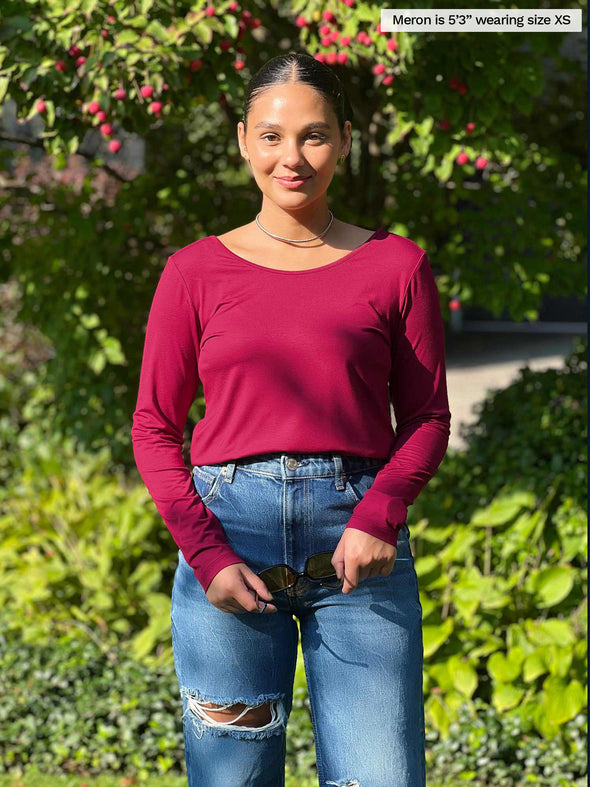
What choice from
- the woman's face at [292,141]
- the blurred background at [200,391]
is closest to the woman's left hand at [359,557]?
the woman's face at [292,141]

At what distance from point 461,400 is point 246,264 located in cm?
712

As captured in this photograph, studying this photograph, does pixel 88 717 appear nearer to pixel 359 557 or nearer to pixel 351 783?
pixel 351 783

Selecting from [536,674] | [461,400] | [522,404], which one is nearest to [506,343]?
[461,400]

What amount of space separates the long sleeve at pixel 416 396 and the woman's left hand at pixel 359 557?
0.03 metres

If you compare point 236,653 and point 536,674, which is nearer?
point 236,653

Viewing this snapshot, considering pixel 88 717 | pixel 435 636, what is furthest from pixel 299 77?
pixel 88 717

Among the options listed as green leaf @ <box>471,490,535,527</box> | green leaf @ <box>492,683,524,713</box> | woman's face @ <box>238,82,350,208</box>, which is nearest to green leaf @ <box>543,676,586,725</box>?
green leaf @ <box>492,683,524,713</box>

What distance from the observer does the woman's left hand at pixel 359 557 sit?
1.54m

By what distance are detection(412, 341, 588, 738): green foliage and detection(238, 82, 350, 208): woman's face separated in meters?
2.24

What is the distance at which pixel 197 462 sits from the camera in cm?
169

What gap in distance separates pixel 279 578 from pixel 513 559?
2505 millimetres

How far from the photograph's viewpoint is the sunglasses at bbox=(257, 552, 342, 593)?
161cm

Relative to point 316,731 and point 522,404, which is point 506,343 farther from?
point 316,731

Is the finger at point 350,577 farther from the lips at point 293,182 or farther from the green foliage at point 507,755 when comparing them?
the green foliage at point 507,755
